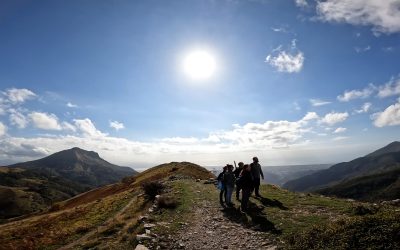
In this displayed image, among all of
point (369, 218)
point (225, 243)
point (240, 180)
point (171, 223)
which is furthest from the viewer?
point (240, 180)

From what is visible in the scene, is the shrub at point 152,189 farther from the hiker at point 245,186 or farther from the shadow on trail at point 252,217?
the hiker at point 245,186

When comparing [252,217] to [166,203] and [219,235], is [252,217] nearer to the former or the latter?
[219,235]

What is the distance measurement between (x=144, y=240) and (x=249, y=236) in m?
5.25

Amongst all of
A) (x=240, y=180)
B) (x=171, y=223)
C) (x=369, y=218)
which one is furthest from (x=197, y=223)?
(x=369, y=218)

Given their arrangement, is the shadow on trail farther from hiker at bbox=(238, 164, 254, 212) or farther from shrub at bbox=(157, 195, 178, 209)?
shrub at bbox=(157, 195, 178, 209)

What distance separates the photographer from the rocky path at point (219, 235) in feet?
49.6

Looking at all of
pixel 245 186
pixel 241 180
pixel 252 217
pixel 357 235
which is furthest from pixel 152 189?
pixel 357 235

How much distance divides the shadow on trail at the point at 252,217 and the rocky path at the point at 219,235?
3.6 inches

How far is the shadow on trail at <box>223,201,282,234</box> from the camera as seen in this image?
17188 millimetres

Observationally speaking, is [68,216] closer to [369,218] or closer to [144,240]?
[144,240]

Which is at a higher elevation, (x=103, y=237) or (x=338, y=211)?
(x=338, y=211)

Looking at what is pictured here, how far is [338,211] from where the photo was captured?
763 inches

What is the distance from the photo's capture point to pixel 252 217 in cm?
2000

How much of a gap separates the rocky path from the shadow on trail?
3.6 inches
